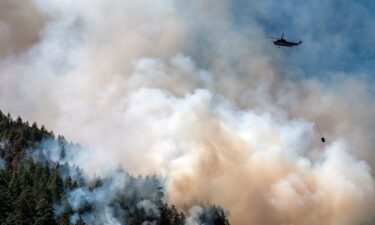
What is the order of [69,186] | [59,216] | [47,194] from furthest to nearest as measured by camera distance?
[69,186] → [47,194] → [59,216]

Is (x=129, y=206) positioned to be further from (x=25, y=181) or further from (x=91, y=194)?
(x=25, y=181)

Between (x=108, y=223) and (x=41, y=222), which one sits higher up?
(x=108, y=223)

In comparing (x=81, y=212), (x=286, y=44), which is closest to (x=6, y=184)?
(x=81, y=212)

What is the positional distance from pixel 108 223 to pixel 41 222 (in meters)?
50.7

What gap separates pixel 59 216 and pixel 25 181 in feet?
88.1

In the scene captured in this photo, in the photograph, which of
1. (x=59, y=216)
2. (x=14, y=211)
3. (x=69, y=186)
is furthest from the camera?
(x=69, y=186)

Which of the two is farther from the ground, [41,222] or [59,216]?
[59,216]

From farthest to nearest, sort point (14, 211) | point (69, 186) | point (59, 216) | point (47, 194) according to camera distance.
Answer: point (69, 186) < point (47, 194) < point (59, 216) < point (14, 211)

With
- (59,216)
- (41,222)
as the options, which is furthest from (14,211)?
(59,216)

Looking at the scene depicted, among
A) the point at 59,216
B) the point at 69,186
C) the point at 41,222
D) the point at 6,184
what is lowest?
the point at 41,222

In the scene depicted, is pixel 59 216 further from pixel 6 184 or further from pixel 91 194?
pixel 91 194

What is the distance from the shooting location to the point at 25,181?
172375mm

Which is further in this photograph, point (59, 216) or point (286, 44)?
point (59, 216)

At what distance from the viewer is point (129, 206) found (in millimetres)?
194000
